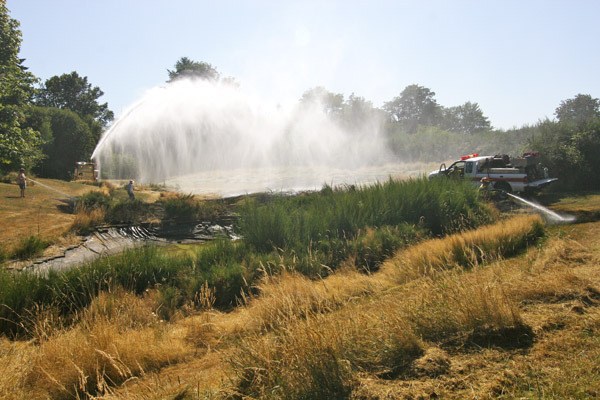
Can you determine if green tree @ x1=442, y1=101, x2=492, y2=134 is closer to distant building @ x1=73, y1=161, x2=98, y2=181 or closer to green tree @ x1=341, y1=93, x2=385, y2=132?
green tree @ x1=341, y1=93, x2=385, y2=132

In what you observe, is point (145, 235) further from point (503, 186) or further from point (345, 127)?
point (345, 127)

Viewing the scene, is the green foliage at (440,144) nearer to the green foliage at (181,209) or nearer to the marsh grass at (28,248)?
the green foliage at (181,209)

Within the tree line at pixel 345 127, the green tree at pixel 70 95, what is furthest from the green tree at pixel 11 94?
the green tree at pixel 70 95

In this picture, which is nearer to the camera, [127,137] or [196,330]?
[196,330]

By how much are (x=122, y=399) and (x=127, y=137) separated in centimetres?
2929

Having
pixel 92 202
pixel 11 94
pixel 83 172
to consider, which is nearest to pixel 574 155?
pixel 92 202

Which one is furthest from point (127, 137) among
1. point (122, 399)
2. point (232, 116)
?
point (122, 399)

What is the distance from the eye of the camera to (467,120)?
351 ft

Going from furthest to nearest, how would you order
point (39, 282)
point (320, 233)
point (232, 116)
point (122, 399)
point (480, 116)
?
1. point (480, 116)
2. point (232, 116)
3. point (320, 233)
4. point (39, 282)
5. point (122, 399)

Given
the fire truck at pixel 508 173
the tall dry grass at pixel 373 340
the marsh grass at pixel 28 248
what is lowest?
the marsh grass at pixel 28 248

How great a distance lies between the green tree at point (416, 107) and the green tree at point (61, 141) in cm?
7707

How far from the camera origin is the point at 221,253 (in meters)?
12.4

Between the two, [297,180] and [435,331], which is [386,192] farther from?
[297,180]

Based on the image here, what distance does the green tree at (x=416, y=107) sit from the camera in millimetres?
106250
